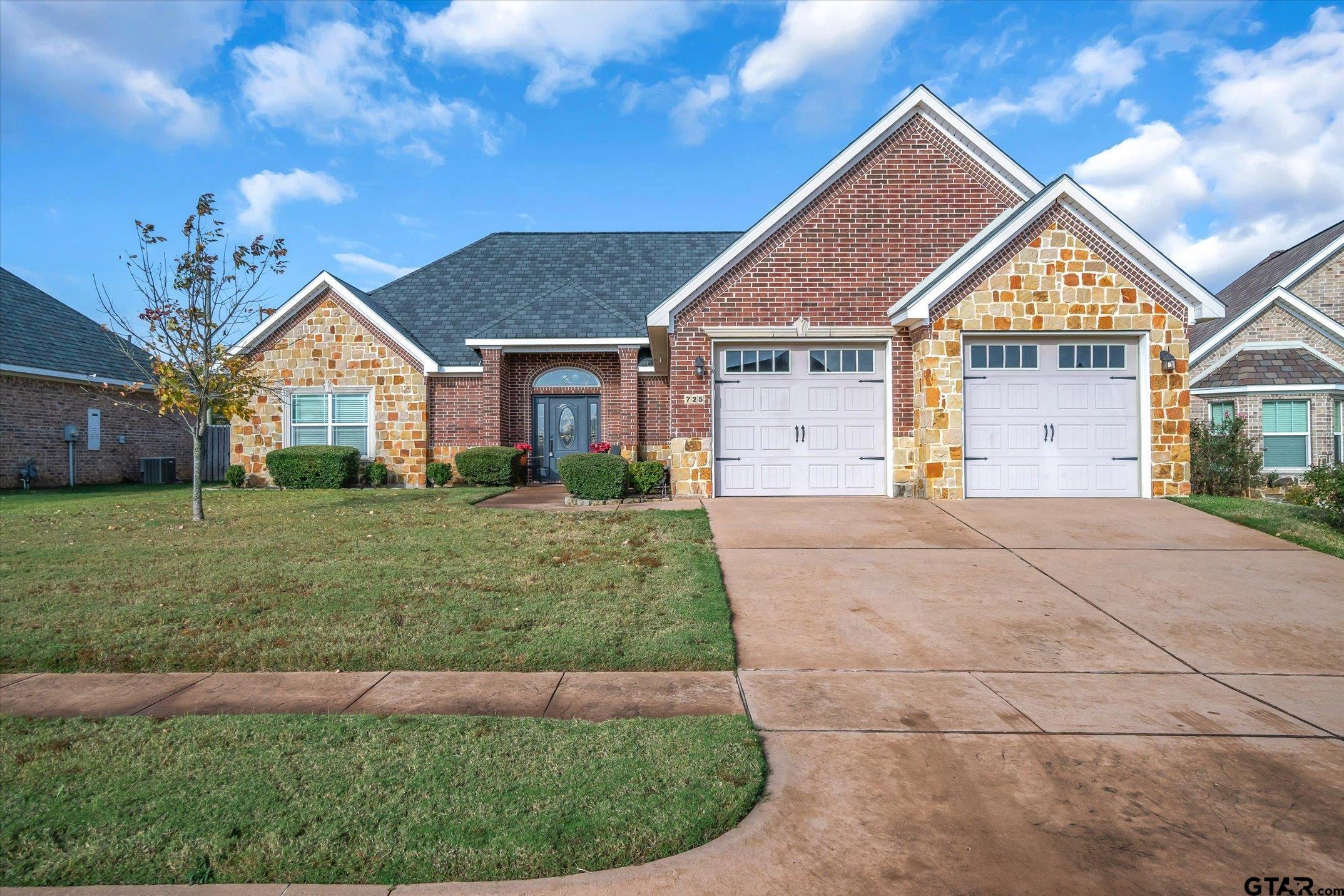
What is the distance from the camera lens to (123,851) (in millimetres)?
2912

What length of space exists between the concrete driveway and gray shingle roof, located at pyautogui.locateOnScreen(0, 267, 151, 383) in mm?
21112

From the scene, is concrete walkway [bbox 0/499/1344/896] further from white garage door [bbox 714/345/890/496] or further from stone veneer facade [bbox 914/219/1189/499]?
white garage door [bbox 714/345/890/496]

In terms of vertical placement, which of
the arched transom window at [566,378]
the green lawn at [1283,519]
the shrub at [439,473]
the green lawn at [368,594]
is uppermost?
the arched transom window at [566,378]

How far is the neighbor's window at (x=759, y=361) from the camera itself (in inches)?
500

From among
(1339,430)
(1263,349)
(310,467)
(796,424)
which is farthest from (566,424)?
(1339,430)

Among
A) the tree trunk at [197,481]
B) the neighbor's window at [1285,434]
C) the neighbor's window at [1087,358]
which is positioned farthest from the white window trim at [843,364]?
the neighbor's window at [1285,434]

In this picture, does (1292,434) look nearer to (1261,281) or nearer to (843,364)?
(1261,281)

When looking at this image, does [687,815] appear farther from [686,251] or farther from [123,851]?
[686,251]

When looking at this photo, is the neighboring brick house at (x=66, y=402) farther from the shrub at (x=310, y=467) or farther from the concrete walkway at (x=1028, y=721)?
the concrete walkway at (x=1028, y=721)

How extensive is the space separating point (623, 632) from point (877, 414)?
8229 mm

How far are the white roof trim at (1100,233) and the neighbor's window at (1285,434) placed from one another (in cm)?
752

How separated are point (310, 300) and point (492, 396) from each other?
17.0ft

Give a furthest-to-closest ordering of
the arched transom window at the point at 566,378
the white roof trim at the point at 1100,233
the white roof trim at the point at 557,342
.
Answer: the arched transom window at the point at 566,378
the white roof trim at the point at 557,342
the white roof trim at the point at 1100,233

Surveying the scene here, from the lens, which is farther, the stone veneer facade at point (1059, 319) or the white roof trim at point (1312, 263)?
the white roof trim at point (1312, 263)
